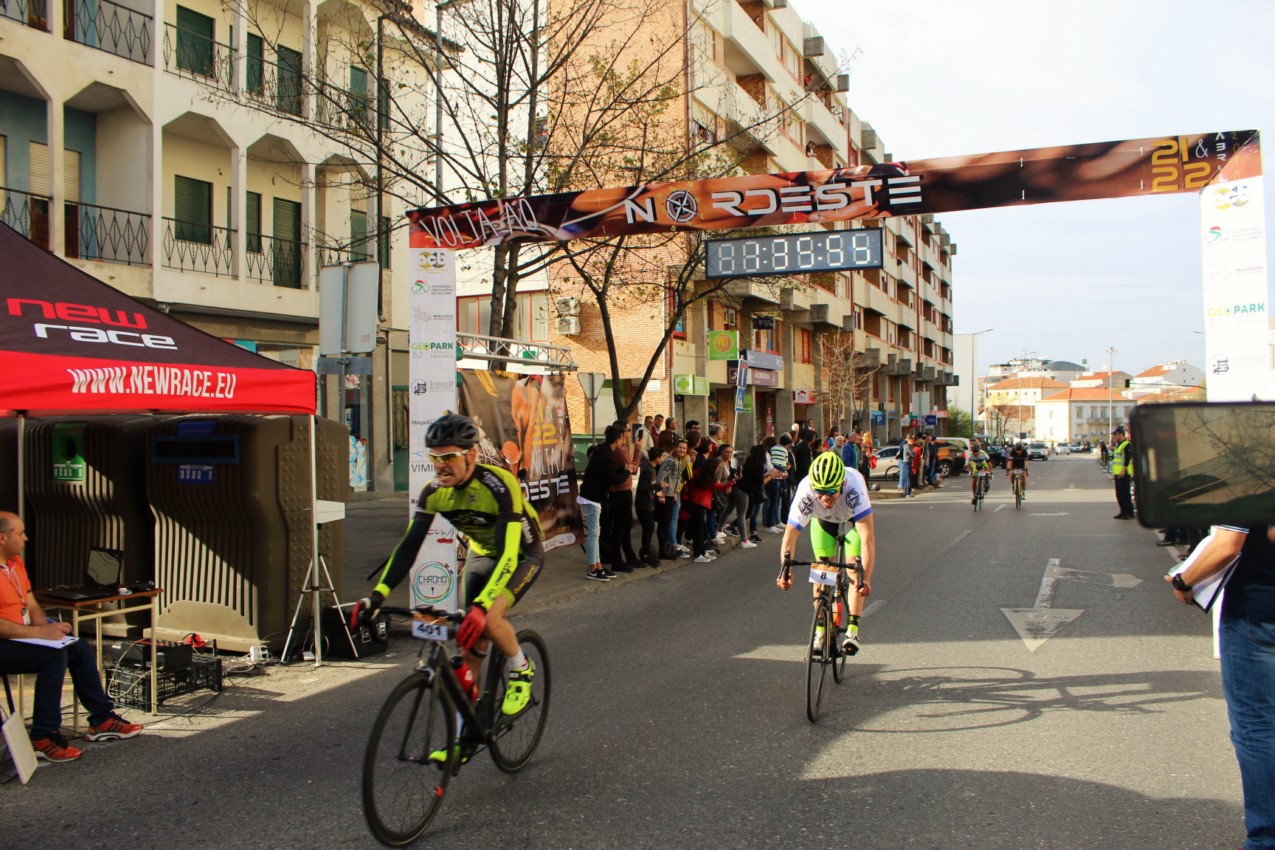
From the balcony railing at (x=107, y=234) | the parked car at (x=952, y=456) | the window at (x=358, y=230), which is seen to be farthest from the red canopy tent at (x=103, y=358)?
the parked car at (x=952, y=456)

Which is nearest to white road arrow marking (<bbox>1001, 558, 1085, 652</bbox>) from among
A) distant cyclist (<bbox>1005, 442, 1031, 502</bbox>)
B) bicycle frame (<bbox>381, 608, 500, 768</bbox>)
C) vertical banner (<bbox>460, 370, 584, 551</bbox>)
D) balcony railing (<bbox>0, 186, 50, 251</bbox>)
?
bicycle frame (<bbox>381, 608, 500, 768</bbox>)

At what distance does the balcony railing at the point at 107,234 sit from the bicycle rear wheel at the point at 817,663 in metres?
14.9

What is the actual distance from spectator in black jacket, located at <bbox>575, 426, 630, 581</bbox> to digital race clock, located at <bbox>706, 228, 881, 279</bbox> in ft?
8.32

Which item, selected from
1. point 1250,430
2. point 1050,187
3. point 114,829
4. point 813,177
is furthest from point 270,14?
point 1250,430

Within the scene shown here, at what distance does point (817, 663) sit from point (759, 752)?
110cm

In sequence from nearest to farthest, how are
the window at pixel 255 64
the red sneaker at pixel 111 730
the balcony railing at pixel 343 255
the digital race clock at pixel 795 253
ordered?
the red sneaker at pixel 111 730, the digital race clock at pixel 795 253, the window at pixel 255 64, the balcony railing at pixel 343 255

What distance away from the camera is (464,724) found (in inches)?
182

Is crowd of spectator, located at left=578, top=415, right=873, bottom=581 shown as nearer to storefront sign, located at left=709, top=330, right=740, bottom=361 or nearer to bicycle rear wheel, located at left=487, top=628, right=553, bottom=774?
bicycle rear wheel, located at left=487, top=628, right=553, bottom=774

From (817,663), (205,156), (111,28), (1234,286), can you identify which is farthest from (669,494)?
(111,28)

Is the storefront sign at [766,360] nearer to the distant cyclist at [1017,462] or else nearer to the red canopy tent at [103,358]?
the distant cyclist at [1017,462]

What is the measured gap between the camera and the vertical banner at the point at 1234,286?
929 cm

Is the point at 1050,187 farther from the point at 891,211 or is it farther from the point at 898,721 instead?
the point at 898,721

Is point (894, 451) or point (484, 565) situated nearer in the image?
point (484, 565)

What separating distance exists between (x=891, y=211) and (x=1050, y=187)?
1.64m
